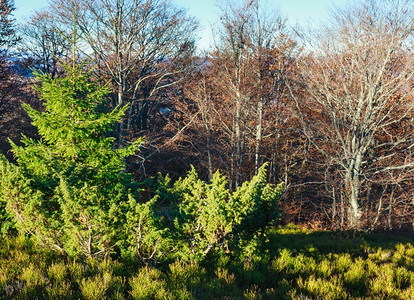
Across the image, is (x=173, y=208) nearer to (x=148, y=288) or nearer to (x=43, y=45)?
(x=148, y=288)

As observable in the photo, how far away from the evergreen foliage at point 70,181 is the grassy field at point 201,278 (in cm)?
49

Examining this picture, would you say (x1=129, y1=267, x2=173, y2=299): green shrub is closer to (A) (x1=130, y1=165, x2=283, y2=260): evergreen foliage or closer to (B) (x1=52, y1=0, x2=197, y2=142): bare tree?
(A) (x1=130, y1=165, x2=283, y2=260): evergreen foliage

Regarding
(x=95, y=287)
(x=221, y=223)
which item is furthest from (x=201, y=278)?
(x=95, y=287)

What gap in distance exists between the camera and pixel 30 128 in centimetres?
1805

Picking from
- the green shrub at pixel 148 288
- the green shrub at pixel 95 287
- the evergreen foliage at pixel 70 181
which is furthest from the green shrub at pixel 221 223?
the green shrub at pixel 95 287

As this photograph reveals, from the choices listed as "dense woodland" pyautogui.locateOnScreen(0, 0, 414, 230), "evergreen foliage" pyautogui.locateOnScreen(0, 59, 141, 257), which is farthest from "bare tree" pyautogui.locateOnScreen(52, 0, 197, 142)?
"evergreen foliage" pyautogui.locateOnScreen(0, 59, 141, 257)

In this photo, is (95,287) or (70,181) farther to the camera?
(70,181)

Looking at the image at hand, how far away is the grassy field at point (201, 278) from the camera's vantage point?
3906 millimetres

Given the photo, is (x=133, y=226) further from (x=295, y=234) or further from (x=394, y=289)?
(x=295, y=234)

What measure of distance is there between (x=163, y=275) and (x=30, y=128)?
17252 mm

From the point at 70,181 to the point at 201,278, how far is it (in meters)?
3.35

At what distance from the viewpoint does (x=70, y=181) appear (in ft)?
19.5

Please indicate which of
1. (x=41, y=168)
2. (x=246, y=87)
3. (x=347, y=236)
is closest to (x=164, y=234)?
(x=41, y=168)

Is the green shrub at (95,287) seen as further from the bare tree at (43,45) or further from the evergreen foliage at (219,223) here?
the bare tree at (43,45)
